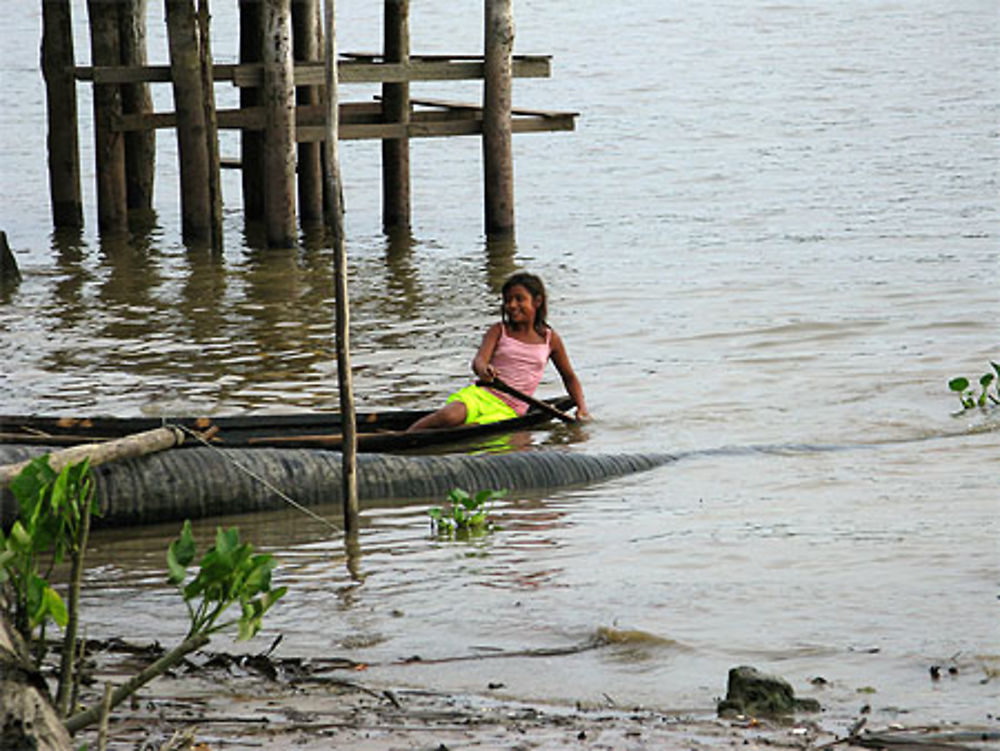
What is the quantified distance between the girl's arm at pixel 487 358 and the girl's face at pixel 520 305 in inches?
4.0

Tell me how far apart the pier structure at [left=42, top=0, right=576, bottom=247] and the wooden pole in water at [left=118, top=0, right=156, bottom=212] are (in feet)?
0.07

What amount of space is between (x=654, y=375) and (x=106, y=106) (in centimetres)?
665

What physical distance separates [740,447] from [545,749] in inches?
169

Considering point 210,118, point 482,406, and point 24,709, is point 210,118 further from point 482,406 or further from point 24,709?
point 24,709

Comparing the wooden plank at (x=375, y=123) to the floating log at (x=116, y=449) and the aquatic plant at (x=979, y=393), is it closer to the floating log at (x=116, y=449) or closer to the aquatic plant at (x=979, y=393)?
the aquatic plant at (x=979, y=393)

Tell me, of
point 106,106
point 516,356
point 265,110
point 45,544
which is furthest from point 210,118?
point 45,544

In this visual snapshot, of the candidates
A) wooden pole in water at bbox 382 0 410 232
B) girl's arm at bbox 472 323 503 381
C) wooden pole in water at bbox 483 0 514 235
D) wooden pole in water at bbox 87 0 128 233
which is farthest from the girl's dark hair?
wooden pole in water at bbox 87 0 128 233

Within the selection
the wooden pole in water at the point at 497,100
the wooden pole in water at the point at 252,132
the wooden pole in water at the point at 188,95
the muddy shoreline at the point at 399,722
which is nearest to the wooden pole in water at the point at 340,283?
the muddy shoreline at the point at 399,722

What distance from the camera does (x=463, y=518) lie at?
607 centimetres

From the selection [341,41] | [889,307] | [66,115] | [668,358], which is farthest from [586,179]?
[341,41]

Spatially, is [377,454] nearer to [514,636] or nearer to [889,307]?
[514,636]

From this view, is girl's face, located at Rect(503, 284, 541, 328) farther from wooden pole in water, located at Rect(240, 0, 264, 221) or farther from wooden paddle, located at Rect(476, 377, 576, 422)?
wooden pole in water, located at Rect(240, 0, 264, 221)

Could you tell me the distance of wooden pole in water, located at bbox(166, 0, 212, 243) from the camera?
1321cm

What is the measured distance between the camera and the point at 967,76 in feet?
95.7
